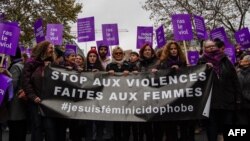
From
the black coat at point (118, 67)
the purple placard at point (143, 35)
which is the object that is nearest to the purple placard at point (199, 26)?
the purple placard at point (143, 35)

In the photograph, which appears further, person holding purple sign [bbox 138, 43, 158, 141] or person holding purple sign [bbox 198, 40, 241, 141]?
person holding purple sign [bbox 138, 43, 158, 141]

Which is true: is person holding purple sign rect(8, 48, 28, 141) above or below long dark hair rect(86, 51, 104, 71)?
below

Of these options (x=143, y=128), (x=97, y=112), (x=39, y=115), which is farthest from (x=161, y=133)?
(x=39, y=115)

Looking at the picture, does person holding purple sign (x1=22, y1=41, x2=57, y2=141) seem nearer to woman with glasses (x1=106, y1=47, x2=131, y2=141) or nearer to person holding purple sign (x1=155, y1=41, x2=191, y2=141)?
woman with glasses (x1=106, y1=47, x2=131, y2=141)

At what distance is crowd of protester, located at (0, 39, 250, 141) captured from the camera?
23.6 ft

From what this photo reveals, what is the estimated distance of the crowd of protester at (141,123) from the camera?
7.18m

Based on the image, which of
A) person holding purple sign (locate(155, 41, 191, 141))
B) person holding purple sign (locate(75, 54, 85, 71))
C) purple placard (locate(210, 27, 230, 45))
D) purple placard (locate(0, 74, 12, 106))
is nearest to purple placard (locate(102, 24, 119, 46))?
purple placard (locate(210, 27, 230, 45))

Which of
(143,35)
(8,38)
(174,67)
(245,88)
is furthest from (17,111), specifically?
(143,35)

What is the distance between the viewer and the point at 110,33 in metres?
12.6

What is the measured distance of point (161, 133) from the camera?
7398mm

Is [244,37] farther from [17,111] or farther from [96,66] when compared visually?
[17,111]

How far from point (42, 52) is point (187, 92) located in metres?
2.50

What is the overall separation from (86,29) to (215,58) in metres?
5.53

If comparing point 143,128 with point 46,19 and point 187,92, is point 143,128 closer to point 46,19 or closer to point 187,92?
point 187,92
